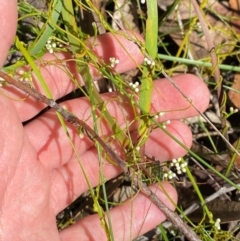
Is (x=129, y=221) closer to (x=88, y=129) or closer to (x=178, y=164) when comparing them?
(x=178, y=164)

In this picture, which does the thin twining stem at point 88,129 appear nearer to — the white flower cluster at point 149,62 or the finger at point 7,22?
the finger at point 7,22

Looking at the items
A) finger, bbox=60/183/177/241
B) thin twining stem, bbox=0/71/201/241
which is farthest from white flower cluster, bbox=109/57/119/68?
finger, bbox=60/183/177/241

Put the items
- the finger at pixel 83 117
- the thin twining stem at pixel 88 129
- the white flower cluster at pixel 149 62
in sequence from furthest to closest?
the finger at pixel 83 117, the white flower cluster at pixel 149 62, the thin twining stem at pixel 88 129

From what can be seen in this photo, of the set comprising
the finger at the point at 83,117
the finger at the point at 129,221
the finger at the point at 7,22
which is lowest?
the finger at the point at 129,221

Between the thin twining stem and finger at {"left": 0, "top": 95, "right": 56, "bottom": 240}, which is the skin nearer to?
finger at {"left": 0, "top": 95, "right": 56, "bottom": 240}

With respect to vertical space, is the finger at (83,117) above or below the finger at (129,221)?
above

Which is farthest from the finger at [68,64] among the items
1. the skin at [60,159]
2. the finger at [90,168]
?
the finger at [90,168]
